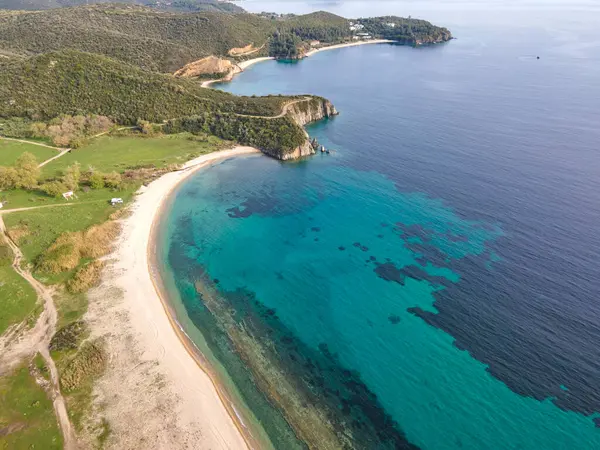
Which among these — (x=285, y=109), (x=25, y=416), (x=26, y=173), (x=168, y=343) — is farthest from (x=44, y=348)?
(x=285, y=109)

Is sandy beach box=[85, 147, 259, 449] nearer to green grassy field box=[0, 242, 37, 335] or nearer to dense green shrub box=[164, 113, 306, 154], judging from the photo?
→ green grassy field box=[0, 242, 37, 335]

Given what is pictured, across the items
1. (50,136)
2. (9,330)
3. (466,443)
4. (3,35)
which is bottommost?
(466,443)

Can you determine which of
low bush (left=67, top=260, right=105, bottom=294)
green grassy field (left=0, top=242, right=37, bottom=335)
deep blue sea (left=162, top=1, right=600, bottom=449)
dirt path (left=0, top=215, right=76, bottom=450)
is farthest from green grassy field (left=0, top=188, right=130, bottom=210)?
dirt path (left=0, top=215, right=76, bottom=450)

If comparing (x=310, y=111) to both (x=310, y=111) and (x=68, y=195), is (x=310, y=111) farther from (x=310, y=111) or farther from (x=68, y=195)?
(x=68, y=195)

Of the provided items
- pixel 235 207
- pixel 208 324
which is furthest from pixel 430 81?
pixel 208 324

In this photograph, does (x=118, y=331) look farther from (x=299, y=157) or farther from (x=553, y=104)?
(x=553, y=104)

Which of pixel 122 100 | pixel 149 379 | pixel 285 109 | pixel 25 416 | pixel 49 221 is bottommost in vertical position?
pixel 149 379

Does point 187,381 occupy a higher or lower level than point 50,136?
lower

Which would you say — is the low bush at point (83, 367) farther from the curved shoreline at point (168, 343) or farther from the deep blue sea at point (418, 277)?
the deep blue sea at point (418, 277)
